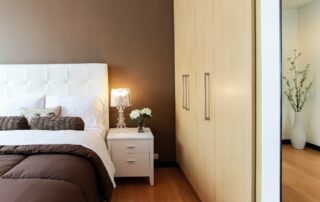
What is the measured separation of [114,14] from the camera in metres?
4.01

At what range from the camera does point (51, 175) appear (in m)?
1.77

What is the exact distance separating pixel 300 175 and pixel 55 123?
96.7 inches

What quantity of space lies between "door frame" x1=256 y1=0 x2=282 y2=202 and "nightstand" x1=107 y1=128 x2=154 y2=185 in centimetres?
204

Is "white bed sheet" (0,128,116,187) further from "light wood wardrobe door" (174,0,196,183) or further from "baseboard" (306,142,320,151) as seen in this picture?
"baseboard" (306,142,320,151)

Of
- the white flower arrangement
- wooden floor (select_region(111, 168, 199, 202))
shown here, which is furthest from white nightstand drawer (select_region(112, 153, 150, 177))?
the white flower arrangement

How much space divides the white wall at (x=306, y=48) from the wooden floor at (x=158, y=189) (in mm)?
1837

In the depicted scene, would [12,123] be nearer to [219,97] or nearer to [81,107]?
[81,107]

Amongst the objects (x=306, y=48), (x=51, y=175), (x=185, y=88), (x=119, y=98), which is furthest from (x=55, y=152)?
(x=306, y=48)

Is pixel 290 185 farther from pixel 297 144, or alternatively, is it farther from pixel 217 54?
pixel 217 54

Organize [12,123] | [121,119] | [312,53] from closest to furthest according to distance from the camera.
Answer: [312,53] → [12,123] → [121,119]

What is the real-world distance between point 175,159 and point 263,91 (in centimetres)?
280

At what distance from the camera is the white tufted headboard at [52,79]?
12.5 ft

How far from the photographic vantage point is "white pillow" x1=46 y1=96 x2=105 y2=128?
3.57 meters

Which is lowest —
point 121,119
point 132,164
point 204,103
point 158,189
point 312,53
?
point 158,189
